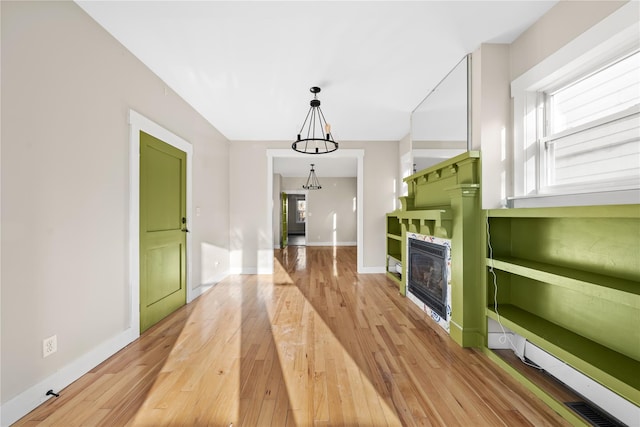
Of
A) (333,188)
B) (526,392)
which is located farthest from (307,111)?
(333,188)

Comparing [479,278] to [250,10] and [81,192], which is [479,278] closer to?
[250,10]

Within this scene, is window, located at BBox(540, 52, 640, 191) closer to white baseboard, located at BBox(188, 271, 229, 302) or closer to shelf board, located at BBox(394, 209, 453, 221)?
shelf board, located at BBox(394, 209, 453, 221)

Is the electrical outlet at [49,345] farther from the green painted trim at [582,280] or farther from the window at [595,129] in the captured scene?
the window at [595,129]

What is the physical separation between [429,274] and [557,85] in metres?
2.01

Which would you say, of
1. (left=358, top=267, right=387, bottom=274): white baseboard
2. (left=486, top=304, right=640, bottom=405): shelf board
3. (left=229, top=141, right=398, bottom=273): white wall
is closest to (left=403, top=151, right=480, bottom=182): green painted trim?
(left=486, top=304, right=640, bottom=405): shelf board

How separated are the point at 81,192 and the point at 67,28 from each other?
1.13 m

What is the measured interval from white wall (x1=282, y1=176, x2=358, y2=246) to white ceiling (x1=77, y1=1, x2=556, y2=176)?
22.1 feet

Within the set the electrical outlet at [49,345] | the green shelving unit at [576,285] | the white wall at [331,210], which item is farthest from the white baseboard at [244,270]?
the white wall at [331,210]

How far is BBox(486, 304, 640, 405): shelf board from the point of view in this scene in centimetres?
124

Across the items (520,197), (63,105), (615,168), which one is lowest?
(520,197)

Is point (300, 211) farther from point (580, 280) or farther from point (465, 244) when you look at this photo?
point (580, 280)

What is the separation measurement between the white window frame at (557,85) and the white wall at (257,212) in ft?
9.95

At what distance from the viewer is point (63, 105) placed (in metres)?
1.78

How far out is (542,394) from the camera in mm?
1565
